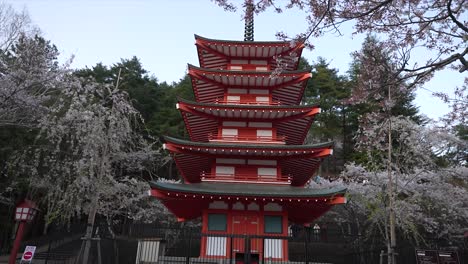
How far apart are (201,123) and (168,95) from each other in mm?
26984

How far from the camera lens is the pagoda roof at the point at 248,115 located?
18891 mm

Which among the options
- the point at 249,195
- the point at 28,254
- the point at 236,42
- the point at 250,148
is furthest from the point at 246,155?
the point at 28,254

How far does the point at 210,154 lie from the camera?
60.9 feet

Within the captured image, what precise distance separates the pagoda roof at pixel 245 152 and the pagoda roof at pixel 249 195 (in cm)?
162

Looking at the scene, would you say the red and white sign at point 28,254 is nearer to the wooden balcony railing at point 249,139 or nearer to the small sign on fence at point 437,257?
the wooden balcony railing at point 249,139

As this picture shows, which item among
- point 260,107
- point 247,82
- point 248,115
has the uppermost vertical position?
point 247,82

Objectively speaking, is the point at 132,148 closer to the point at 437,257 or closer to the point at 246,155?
the point at 246,155

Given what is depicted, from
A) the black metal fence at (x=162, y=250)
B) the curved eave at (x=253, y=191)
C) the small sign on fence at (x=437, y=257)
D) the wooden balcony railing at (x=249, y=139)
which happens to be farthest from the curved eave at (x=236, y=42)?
the small sign on fence at (x=437, y=257)

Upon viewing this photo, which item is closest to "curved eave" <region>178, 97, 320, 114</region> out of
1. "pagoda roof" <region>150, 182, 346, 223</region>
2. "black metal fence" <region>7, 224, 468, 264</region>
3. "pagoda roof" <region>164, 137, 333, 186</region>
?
"pagoda roof" <region>164, 137, 333, 186</region>

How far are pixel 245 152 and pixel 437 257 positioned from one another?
9.42 m

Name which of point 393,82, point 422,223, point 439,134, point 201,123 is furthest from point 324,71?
point 393,82

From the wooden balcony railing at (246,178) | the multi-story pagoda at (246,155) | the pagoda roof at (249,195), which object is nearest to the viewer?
the pagoda roof at (249,195)

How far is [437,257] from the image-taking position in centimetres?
1296

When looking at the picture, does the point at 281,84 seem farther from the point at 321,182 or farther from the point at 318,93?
the point at 318,93
